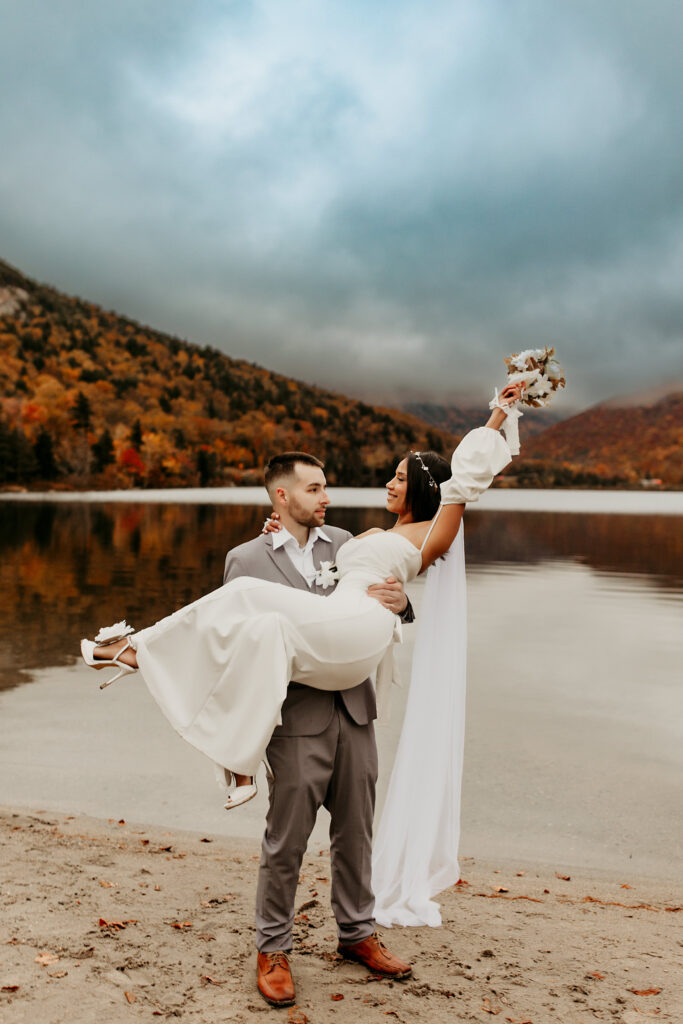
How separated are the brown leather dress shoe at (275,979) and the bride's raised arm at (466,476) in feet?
5.90

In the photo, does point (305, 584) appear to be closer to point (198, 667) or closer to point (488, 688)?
point (198, 667)

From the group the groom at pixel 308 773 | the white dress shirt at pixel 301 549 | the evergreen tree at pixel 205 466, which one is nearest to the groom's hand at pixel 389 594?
the groom at pixel 308 773

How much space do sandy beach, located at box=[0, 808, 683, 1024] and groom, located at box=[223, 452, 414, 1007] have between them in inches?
7.4

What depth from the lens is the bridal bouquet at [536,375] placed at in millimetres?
3857

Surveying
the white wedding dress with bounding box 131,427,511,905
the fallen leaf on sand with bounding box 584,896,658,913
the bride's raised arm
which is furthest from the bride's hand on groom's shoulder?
the fallen leaf on sand with bounding box 584,896,658,913

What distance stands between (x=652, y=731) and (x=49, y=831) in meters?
6.61

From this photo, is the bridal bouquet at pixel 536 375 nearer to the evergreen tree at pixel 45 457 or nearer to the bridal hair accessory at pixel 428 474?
the bridal hair accessory at pixel 428 474

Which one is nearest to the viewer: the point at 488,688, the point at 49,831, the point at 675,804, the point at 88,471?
the point at 49,831

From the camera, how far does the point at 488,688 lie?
1104cm

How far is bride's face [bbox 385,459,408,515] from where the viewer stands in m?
3.79

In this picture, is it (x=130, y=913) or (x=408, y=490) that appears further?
(x=130, y=913)

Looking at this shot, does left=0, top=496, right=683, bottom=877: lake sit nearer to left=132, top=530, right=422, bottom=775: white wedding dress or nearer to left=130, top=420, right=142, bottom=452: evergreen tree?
left=132, top=530, right=422, bottom=775: white wedding dress

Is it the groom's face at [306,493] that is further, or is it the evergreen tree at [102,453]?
the evergreen tree at [102,453]

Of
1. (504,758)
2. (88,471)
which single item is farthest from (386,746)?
(88,471)
